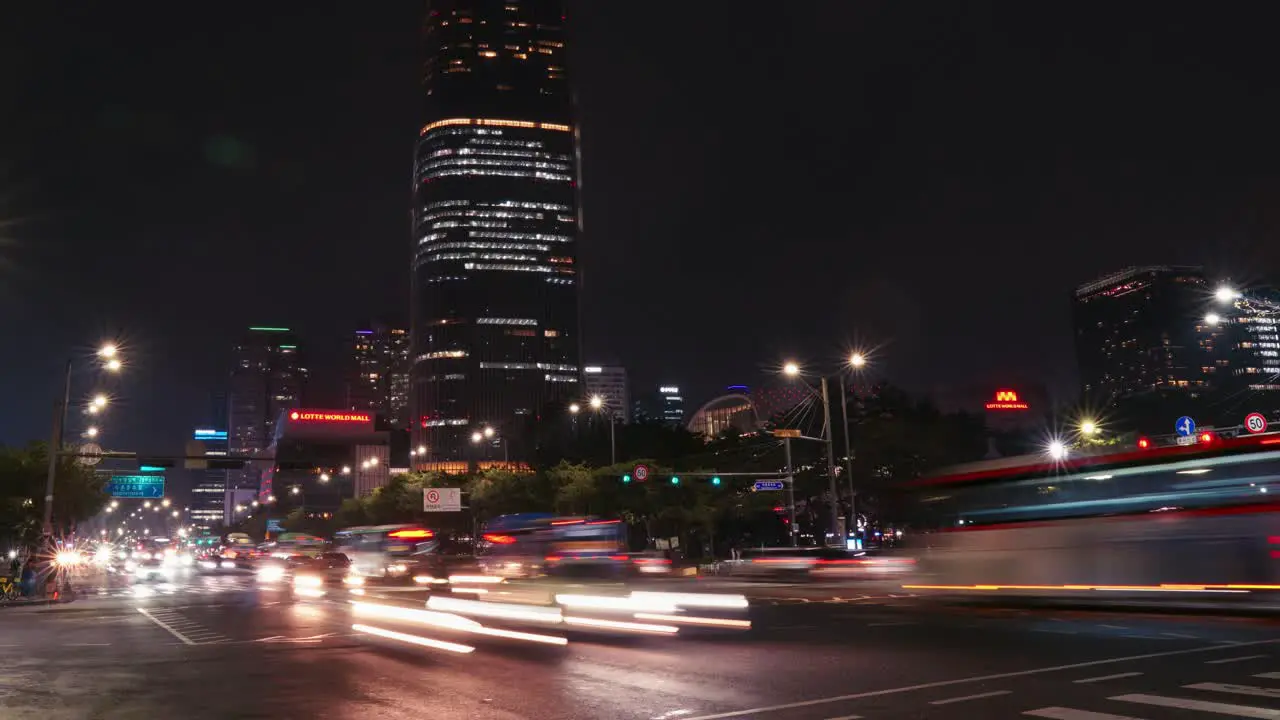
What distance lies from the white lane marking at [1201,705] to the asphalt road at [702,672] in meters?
0.03

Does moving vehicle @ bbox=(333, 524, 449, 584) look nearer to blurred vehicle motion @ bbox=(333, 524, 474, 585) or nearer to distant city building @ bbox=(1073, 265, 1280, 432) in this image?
blurred vehicle motion @ bbox=(333, 524, 474, 585)

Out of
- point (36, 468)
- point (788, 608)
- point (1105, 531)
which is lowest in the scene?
point (788, 608)

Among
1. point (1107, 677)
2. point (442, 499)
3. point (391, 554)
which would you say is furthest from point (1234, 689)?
point (442, 499)

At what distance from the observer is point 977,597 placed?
881 inches

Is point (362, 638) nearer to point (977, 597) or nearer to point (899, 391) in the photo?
point (977, 597)

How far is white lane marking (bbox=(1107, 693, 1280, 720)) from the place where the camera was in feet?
30.2

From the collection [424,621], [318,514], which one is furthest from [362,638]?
[318,514]

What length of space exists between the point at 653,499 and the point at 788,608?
4114 cm

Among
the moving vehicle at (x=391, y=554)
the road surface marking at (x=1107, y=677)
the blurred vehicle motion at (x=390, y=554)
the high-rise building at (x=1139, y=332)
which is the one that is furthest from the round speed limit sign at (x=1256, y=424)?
the high-rise building at (x=1139, y=332)

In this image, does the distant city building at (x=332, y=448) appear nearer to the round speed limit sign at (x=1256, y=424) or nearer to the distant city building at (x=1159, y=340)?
the distant city building at (x=1159, y=340)

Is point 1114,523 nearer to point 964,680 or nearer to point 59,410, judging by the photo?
point 964,680

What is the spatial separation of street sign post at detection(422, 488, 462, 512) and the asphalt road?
6344 cm

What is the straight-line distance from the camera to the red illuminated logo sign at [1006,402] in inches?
2931

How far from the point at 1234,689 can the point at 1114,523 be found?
8.84 meters
